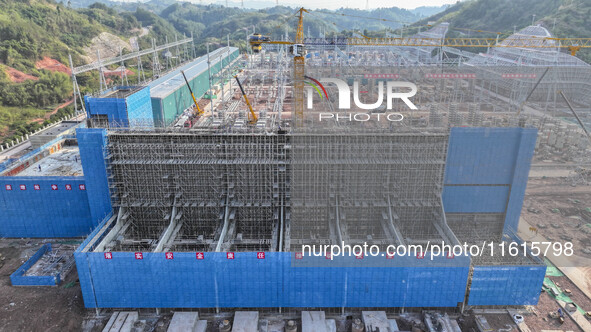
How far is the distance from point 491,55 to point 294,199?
64.5 metres

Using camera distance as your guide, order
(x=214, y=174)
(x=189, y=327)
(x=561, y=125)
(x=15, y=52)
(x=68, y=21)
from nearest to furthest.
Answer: (x=189, y=327)
(x=214, y=174)
(x=561, y=125)
(x=15, y=52)
(x=68, y=21)

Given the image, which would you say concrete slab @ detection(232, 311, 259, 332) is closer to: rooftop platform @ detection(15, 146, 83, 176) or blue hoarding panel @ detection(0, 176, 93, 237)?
blue hoarding panel @ detection(0, 176, 93, 237)

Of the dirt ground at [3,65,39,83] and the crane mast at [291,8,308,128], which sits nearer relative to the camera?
the crane mast at [291,8,308,128]

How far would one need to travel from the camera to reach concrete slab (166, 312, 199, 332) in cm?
1762

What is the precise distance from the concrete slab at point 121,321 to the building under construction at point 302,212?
0.57 m

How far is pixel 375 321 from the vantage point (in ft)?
59.6

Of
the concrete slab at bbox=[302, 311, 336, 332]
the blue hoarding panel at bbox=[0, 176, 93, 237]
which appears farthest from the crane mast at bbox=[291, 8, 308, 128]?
the blue hoarding panel at bbox=[0, 176, 93, 237]

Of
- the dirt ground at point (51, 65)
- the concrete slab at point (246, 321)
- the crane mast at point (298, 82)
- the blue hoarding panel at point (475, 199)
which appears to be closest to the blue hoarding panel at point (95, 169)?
the concrete slab at point (246, 321)

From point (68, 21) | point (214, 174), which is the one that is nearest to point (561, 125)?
point (214, 174)

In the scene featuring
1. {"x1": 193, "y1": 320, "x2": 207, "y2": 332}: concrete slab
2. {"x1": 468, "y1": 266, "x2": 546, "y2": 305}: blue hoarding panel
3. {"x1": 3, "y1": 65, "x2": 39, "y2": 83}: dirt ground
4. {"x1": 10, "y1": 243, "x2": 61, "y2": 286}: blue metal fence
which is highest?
{"x1": 3, "y1": 65, "x2": 39, "y2": 83}: dirt ground

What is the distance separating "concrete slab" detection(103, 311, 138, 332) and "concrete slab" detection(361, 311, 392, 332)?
36.7 feet

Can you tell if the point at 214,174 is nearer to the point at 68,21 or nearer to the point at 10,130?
the point at 10,130

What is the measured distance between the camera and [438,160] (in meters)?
21.1

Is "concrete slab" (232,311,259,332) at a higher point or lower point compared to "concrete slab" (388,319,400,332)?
higher
